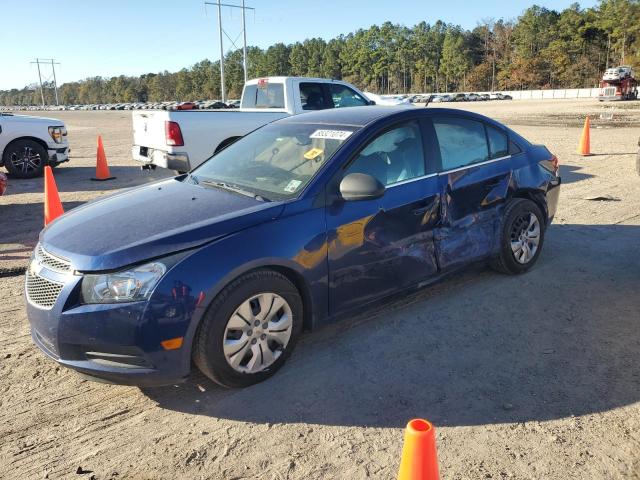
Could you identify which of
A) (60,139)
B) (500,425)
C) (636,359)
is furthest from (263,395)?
(60,139)

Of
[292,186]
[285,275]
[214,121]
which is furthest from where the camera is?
[214,121]

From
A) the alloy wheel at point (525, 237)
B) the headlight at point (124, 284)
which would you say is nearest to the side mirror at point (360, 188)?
the headlight at point (124, 284)

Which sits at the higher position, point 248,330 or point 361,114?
point 361,114

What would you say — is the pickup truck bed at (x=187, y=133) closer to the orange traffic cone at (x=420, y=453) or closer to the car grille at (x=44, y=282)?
the car grille at (x=44, y=282)

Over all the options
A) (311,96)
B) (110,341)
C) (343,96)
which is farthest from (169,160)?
(110,341)

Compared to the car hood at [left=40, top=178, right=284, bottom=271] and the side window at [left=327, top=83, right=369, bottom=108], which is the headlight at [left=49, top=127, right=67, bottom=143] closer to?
the side window at [left=327, top=83, right=369, bottom=108]

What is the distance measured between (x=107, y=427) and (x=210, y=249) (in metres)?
1.16

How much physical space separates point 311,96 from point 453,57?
393 feet

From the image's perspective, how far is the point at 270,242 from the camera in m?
3.25

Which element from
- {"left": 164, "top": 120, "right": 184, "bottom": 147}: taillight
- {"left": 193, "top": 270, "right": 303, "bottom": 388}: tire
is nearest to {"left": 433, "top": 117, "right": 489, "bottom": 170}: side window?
{"left": 193, "top": 270, "right": 303, "bottom": 388}: tire

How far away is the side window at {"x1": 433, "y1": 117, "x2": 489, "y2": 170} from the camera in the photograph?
4418 mm

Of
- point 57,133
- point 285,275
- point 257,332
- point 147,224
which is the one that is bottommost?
point 257,332

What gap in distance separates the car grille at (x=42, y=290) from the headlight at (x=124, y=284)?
0.75ft

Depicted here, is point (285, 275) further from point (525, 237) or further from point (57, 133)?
point (57, 133)
